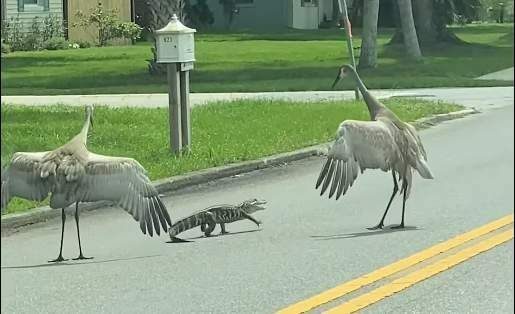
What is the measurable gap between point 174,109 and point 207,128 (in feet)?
7.37

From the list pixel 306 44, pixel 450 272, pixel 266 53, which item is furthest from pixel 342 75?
pixel 306 44

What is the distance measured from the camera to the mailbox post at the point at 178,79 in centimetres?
1269

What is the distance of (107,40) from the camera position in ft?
45.9

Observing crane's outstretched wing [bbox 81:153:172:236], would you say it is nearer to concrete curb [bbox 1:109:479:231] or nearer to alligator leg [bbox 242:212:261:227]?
concrete curb [bbox 1:109:479:231]

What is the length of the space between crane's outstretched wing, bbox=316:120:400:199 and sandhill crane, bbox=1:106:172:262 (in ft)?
4.50

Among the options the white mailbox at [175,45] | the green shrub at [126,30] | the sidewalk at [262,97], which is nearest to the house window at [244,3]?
the sidewalk at [262,97]

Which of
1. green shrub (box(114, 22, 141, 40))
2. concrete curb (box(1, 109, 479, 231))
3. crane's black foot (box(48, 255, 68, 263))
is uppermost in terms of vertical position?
green shrub (box(114, 22, 141, 40))

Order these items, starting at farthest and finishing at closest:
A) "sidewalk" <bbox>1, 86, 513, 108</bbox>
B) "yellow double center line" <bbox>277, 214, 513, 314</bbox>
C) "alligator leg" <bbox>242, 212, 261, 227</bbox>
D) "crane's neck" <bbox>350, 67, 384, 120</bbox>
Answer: "sidewalk" <bbox>1, 86, 513, 108</bbox>
"alligator leg" <bbox>242, 212, 261, 227</bbox>
"crane's neck" <bbox>350, 67, 384, 120</bbox>
"yellow double center line" <bbox>277, 214, 513, 314</bbox>

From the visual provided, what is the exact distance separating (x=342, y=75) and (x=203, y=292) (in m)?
1.96

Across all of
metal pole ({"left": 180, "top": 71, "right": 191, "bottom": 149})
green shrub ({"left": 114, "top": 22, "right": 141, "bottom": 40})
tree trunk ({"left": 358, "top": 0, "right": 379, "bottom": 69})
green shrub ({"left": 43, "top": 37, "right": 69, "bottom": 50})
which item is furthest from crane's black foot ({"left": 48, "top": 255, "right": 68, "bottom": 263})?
tree trunk ({"left": 358, "top": 0, "right": 379, "bottom": 69})

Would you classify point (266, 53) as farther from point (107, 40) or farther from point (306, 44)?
point (107, 40)

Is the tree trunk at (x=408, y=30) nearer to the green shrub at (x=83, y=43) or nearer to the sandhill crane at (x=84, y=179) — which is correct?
the green shrub at (x=83, y=43)

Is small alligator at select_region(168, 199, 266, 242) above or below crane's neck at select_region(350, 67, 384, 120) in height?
below

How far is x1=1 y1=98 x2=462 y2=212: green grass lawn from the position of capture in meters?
12.6
